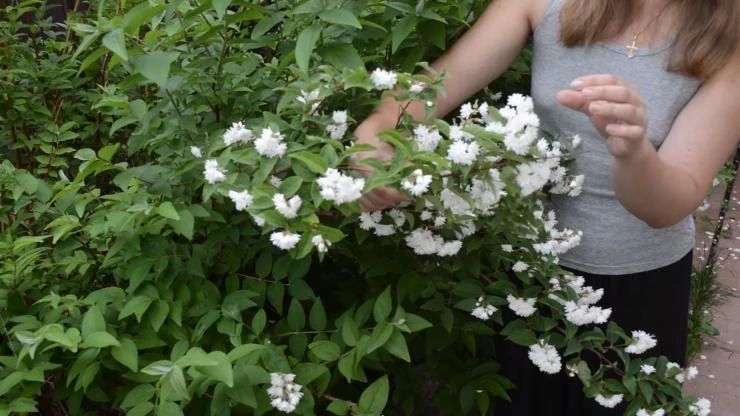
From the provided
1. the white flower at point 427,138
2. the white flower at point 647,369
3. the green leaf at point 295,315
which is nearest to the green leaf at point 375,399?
the green leaf at point 295,315

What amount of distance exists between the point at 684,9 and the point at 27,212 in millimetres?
1501

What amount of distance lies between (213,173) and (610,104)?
2.03 feet

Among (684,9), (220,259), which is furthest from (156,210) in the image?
(684,9)

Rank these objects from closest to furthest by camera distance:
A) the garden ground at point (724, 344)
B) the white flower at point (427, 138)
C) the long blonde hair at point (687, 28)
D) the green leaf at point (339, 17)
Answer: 1. the white flower at point (427, 138)
2. the green leaf at point (339, 17)
3. the long blonde hair at point (687, 28)
4. the garden ground at point (724, 344)

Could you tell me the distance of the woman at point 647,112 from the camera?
1601 mm

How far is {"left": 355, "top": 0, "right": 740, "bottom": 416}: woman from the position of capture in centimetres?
160

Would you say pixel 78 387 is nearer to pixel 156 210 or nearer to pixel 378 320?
pixel 156 210

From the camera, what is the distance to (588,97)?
4.07 ft

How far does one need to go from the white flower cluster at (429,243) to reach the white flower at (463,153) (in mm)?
245

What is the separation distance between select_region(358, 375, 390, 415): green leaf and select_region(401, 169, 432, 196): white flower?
404mm

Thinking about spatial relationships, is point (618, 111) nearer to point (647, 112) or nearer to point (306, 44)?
point (647, 112)

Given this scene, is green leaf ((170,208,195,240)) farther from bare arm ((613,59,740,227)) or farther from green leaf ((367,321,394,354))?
bare arm ((613,59,740,227))

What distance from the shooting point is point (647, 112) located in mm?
1558

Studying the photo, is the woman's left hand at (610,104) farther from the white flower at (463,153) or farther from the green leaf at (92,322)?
the green leaf at (92,322)
